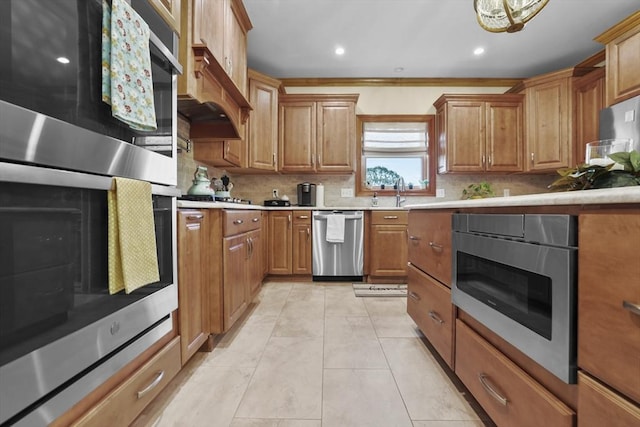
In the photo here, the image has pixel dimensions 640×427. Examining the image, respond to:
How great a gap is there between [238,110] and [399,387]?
8.15 ft

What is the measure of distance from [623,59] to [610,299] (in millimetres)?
3032

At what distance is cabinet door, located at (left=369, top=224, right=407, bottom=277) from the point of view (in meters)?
3.12

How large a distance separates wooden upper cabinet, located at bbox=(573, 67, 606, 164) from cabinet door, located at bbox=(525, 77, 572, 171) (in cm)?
8

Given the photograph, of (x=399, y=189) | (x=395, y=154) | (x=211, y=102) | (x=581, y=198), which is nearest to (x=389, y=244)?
(x=399, y=189)

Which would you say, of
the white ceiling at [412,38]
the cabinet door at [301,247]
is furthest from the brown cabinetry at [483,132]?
the cabinet door at [301,247]

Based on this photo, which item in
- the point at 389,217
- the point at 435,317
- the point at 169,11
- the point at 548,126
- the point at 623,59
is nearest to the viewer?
the point at 169,11

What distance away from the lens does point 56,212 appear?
0.60 meters

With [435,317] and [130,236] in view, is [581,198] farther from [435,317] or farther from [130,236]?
[130,236]

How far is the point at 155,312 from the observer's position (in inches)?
36.4

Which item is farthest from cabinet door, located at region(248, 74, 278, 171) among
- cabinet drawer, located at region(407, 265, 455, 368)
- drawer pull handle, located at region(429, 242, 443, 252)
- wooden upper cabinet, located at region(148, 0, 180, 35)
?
drawer pull handle, located at region(429, 242, 443, 252)

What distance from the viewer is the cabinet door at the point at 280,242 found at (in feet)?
10.3

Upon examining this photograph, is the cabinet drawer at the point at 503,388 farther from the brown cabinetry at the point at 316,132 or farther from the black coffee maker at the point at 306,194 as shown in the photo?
the brown cabinetry at the point at 316,132

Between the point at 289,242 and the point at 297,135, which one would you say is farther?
the point at 297,135

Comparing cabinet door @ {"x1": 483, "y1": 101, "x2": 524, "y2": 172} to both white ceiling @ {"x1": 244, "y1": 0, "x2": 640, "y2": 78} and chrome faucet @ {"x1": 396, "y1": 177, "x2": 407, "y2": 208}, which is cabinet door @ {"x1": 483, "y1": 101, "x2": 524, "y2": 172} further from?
chrome faucet @ {"x1": 396, "y1": 177, "x2": 407, "y2": 208}
